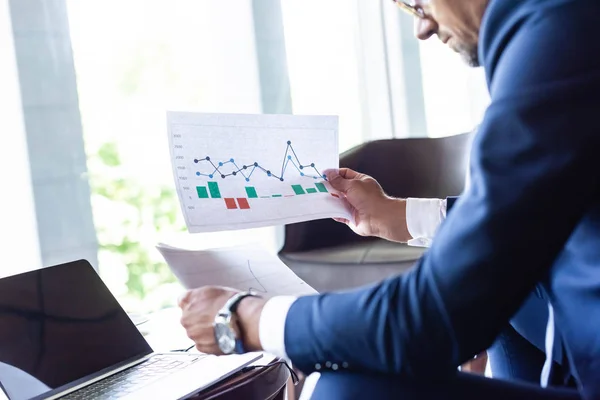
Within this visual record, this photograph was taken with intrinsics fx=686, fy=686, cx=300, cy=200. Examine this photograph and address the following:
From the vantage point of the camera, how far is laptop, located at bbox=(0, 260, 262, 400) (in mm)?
854

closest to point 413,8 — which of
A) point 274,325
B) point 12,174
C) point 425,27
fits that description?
point 425,27

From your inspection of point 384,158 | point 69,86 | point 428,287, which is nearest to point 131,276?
point 69,86

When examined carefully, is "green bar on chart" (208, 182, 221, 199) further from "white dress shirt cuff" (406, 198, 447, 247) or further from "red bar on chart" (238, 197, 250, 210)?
"white dress shirt cuff" (406, 198, 447, 247)

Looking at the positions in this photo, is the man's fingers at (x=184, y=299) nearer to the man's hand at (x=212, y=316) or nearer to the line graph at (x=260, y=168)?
the man's hand at (x=212, y=316)

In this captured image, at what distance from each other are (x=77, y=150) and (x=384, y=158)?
97cm

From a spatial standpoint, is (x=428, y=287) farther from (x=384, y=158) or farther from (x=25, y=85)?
(x=384, y=158)

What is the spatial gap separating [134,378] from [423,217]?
23.0 inches

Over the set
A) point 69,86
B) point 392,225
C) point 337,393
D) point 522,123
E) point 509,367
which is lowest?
point 509,367

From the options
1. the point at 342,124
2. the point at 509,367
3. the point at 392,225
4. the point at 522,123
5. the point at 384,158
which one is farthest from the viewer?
the point at 342,124

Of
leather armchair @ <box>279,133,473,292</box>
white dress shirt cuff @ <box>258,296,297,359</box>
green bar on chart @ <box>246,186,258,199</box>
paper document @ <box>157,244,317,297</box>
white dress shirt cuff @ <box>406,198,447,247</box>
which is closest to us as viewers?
white dress shirt cuff @ <box>258,296,297,359</box>

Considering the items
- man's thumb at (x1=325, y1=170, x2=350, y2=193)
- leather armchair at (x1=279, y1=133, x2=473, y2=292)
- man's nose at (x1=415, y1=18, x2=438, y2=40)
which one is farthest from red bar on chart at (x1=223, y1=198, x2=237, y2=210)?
leather armchair at (x1=279, y1=133, x2=473, y2=292)

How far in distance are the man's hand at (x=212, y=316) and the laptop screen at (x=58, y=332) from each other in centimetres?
21

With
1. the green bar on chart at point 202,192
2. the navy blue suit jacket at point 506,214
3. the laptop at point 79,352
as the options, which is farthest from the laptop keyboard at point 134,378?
the navy blue suit jacket at point 506,214

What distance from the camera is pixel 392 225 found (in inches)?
49.1
